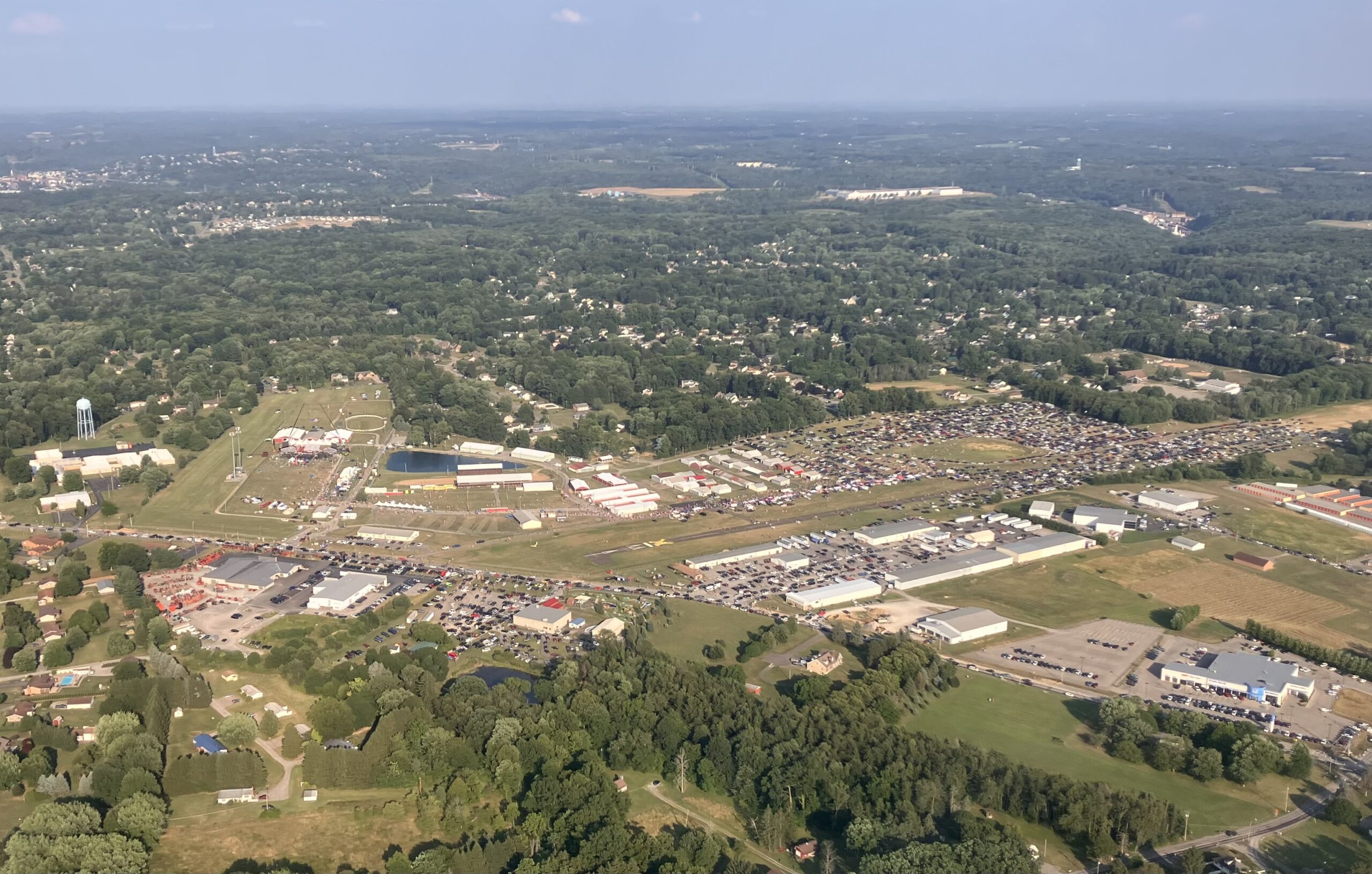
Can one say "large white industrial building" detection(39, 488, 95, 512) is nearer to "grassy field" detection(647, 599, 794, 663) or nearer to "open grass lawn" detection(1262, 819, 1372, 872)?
"grassy field" detection(647, 599, 794, 663)

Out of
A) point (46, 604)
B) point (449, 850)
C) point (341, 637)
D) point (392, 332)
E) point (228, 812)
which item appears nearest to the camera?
point (449, 850)

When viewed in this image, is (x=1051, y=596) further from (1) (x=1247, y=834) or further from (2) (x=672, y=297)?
(2) (x=672, y=297)

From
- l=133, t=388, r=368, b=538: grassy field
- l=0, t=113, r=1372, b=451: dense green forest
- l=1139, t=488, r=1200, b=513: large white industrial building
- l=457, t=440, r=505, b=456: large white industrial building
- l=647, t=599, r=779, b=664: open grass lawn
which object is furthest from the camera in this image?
l=0, t=113, r=1372, b=451: dense green forest

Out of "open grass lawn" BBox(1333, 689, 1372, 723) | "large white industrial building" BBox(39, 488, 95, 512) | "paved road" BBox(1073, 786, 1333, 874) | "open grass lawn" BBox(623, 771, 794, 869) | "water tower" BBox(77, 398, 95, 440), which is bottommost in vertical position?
"open grass lawn" BBox(1333, 689, 1372, 723)

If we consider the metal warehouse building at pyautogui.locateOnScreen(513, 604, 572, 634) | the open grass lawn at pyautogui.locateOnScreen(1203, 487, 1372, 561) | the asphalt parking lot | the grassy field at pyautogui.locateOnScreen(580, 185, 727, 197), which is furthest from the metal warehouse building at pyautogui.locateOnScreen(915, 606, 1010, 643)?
the grassy field at pyautogui.locateOnScreen(580, 185, 727, 197)

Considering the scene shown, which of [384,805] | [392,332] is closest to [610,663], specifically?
[384,805]

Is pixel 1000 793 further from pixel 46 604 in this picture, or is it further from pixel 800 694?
pixel 46 604

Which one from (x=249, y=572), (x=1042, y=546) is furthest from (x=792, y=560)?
(x=249, y=572)
